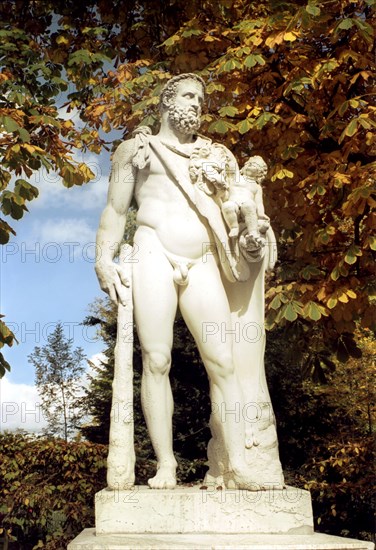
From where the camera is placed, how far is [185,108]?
5.08m

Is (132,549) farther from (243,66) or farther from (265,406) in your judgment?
(243,66)

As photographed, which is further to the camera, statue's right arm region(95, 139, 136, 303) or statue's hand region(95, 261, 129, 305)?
statue's right arm region(95, 139, 136, 303)

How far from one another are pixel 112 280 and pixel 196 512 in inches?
64.7

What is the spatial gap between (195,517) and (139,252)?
1806mm

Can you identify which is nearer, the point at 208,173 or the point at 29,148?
the point at 208,173

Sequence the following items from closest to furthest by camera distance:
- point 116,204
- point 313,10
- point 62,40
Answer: point 116,204 → point 313,10 → point 62,40

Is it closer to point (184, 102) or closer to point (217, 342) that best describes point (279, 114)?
point (184, 102)

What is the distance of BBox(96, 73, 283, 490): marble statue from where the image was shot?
456 cm

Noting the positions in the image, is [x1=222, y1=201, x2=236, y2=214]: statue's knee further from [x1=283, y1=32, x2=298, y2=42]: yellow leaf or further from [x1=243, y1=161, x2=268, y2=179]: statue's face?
[x1=283, y1=32, x2=298, y2=42]: yellow leaf

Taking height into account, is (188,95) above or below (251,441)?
above

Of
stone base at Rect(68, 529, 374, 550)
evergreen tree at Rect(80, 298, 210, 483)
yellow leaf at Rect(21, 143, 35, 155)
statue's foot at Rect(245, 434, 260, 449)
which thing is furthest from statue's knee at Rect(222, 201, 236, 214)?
evergreen tree at Rect(80, 298, 210, 483)

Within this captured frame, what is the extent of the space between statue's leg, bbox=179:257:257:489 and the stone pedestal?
30 centimetres

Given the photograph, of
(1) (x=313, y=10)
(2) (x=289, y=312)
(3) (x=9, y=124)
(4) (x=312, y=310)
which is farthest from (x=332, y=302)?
(3) (x=9, y=124)

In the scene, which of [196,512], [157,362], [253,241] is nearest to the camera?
[196,512]
